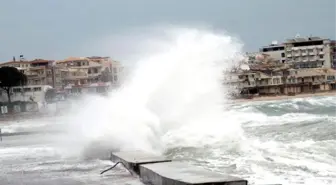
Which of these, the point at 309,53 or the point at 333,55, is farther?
the point at 333,55

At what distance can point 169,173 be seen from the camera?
7.82m

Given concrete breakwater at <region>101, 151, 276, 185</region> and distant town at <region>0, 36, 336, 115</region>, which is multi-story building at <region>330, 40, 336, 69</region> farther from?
concrete breakwater at <region>101, 151, 276, 185</region>

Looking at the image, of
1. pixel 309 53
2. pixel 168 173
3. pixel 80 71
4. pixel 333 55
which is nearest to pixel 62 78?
pixel 80 71

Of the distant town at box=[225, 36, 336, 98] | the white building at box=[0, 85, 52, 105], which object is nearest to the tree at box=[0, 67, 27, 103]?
the white building at box=[0, 85, 52, 105]

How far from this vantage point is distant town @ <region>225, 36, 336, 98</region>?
90.6m

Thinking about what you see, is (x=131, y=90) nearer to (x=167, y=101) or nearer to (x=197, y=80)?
(x=167, y=101)

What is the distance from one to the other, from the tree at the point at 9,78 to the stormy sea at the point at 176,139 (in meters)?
56.7

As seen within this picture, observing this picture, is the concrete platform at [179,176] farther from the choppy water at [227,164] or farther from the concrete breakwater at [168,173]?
the choppy water at [227,164]

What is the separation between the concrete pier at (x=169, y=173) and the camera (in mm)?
6880

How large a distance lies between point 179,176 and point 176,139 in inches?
385

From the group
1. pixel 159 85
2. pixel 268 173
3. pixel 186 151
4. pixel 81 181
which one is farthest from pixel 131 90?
pixel 81 181

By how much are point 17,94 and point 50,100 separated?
5.09 metres

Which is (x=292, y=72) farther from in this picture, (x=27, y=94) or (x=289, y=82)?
(x=27, y=94)

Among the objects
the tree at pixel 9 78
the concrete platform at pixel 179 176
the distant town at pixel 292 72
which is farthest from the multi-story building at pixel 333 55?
the concrete platform at pixel 179 176
